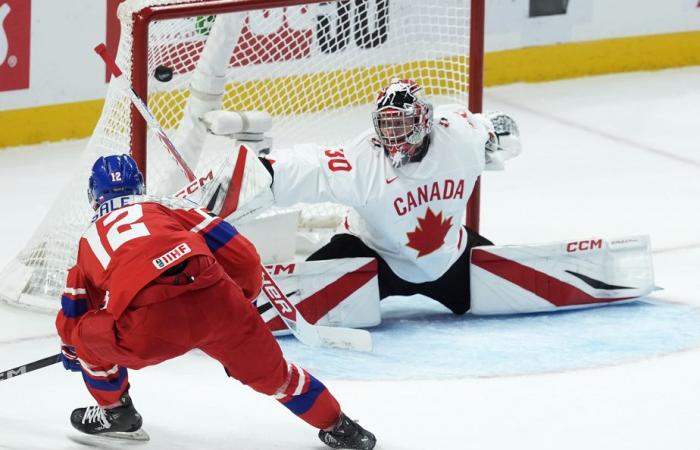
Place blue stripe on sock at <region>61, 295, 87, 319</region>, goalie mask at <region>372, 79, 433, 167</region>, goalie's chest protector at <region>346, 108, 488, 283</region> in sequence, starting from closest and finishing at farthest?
blue stripe on sock at <region>61, 295, 87, 319</region> < goalie mask at <region>372, 79, 433, 167</region> < goalie's chest protector at <region>346, 108, 488, 283</region>

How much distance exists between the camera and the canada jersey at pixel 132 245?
3541 millimetres

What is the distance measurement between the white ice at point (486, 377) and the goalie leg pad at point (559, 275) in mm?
53

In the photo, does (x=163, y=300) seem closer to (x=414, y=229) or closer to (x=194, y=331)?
(x=194, y=331)

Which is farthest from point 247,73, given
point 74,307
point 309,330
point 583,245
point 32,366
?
point 74,307

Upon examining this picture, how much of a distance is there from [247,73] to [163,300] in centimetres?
230

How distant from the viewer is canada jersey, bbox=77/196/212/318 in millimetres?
3541

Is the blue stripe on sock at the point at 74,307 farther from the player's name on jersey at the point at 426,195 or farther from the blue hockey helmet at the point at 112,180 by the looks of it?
the player's name on jersey at the point at 426,195

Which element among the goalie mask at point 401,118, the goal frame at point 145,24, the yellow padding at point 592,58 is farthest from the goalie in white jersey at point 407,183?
the yellow padding at point 592,58

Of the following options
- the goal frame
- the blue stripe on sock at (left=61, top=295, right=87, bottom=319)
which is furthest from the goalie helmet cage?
the blue stripe on sock at (left=61, top=295, right=87, bottom=319)

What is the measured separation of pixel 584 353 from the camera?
463 cm

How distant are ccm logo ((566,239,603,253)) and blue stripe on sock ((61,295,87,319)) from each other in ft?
6.02

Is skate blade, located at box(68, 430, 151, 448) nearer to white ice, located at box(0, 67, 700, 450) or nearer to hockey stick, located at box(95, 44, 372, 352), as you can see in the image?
white ice, located at box(0, 67, 700, 450)

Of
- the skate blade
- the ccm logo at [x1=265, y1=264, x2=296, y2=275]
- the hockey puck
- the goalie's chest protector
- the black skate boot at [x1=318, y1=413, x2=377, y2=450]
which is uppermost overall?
the hockey puck

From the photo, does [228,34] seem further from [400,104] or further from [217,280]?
[217,280]
